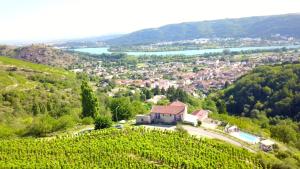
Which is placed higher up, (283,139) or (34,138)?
(34,138)

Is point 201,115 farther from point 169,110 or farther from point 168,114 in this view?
point 168,114

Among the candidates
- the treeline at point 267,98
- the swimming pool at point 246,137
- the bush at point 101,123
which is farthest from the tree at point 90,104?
the treeline at point 267,98

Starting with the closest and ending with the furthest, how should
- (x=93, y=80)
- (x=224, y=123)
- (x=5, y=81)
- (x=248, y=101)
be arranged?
(x=224, y=123), (x=5, y=81), (x=248, y=101), (x=93, y=80)

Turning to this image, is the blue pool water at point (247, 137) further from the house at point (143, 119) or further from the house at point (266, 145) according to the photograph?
the house at point (143, 119)

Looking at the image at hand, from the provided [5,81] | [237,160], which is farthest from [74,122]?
[5,81]

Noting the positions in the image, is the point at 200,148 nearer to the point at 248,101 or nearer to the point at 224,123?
the point at 224,123

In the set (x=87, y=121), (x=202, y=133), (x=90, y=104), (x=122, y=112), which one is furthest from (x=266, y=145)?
(x=90, y=104)

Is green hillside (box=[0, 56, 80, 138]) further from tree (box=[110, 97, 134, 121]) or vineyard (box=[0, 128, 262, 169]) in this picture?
vineyard (box=[0, 128, 262, 169])
